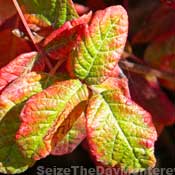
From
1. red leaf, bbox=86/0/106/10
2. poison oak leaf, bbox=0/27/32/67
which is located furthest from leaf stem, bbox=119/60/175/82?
poison oak leaf, bbox=0/27/32/67


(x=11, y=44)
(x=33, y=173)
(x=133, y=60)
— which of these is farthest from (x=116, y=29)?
(x=33, y=173)

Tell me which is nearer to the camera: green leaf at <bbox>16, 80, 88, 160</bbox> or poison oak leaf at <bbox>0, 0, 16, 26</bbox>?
green leaf at <bbox>16, 80, 88, 160</bbox>

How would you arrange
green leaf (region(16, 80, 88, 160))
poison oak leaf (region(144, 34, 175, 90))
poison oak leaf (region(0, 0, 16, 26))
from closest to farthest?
green leaf (region(16, 80, 88, 160)) < poison oak leaf (region(0, 0, 16, 26)) < poison oak leaf (region(144, 34, 175, 90))

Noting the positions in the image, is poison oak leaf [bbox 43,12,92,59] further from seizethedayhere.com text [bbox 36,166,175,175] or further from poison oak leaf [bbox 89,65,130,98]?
seizethedayhere.com text [bbox 36,166,175,175]

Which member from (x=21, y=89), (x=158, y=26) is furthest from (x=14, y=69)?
(x=158, y=26)

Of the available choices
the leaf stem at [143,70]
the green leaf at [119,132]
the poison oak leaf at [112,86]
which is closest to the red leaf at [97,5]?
the leaf stem at [143,70]

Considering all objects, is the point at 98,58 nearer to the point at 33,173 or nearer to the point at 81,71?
the point at 81,71

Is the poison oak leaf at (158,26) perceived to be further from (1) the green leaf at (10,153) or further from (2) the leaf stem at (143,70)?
(1) the green leaf at (10,153)
